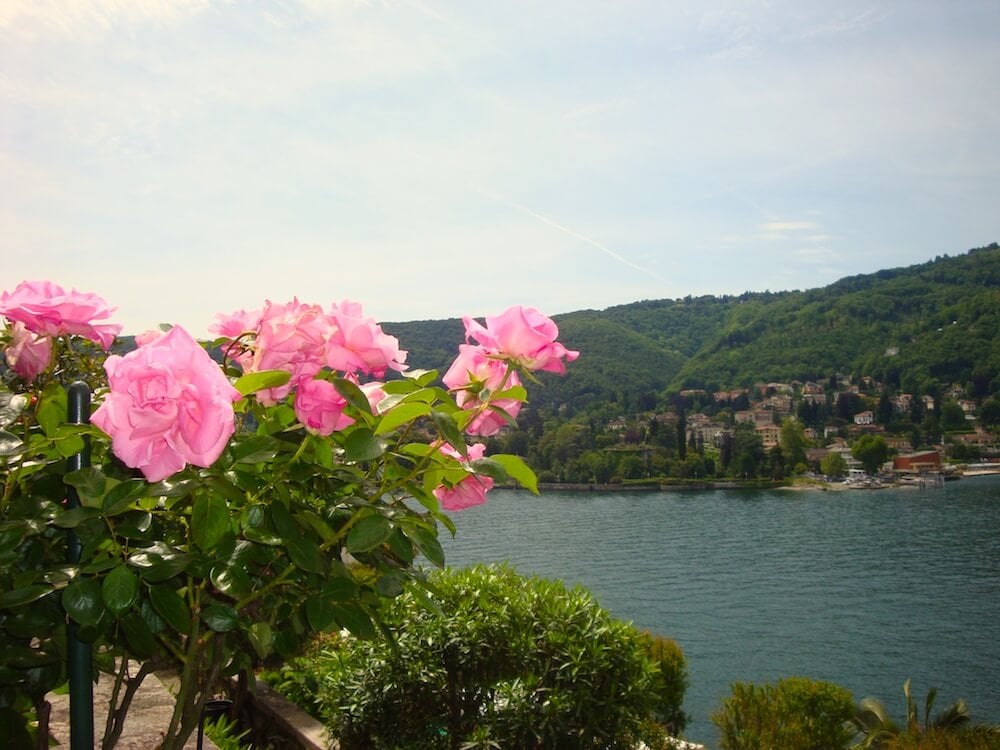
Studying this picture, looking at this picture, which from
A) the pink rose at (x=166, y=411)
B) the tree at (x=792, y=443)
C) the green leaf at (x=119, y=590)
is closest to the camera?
the pink rose at (x=166, y=411)

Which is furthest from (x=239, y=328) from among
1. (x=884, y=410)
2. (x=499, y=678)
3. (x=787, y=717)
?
(x=884, y=410)

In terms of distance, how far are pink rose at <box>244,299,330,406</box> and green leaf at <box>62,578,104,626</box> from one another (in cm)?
24

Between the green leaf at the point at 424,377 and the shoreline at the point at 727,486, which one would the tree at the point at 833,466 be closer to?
the shoreline at the point at 727,486

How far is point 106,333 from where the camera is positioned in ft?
3.07

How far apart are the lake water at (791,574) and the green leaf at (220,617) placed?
1428cm

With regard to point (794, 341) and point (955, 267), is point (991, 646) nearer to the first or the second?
point (794, 341)

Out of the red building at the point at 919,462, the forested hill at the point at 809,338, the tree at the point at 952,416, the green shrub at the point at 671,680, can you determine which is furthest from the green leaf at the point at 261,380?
the tree at the point at 952,416

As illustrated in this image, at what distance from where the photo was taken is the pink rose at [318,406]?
79 cm

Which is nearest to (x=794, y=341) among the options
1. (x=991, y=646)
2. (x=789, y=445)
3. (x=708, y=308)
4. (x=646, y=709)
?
(x=708, y=308)

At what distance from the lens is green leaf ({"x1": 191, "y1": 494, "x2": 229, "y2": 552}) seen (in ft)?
2.44

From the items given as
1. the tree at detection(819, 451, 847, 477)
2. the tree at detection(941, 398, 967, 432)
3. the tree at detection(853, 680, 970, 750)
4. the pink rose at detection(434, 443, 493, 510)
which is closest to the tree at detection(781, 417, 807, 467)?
the tree at detection(819, 451, 847, 477)

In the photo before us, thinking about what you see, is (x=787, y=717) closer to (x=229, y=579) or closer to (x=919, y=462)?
(x=229, y=579)

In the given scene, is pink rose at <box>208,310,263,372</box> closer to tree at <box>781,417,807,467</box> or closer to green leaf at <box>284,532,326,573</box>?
green leaf at <box>284,532,326,573</box>

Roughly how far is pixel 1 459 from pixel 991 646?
32.1 metres
